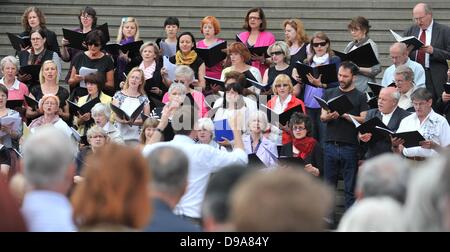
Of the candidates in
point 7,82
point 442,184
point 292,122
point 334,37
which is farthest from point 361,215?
point 334,37

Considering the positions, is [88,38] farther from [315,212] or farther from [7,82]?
[315,212]

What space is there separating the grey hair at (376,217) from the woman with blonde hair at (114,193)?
90 cm

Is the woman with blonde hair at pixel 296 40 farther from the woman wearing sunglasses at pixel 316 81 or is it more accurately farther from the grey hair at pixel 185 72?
the grey hair at pixel 185 72

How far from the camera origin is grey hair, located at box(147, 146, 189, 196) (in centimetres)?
601

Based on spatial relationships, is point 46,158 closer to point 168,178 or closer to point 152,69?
point 168,178

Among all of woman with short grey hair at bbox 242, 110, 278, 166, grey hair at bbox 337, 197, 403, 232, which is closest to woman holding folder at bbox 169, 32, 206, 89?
woman with short grey hair at bbox 242, 110, 278, 166

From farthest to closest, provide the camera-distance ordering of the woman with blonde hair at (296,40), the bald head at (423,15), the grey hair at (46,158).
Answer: the woman with blonde hair at (296,40), the bald head at (423,15), the grey hair at (46,158)

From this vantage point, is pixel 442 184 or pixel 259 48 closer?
pixel 442 184

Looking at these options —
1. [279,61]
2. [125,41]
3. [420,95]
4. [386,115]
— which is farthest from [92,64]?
[420,95]

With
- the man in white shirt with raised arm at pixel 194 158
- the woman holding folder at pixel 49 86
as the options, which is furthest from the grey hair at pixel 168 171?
the woman holding folder at pixel 49 86

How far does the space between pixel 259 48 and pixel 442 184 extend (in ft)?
31.5

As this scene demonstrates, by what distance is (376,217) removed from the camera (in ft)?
15.9

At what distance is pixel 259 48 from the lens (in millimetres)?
14172

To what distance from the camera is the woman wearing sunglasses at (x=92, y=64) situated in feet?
46.3
